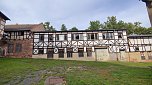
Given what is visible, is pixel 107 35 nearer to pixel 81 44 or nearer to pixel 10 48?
pixel 81 44

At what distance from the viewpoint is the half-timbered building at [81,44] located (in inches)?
1425

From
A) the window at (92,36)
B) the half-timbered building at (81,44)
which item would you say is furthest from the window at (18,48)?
the window at (92,36)

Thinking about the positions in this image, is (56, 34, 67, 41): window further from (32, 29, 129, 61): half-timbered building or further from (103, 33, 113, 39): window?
(103, 33, 113, 39): window

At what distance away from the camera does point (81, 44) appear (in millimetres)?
36906

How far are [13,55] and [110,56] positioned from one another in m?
18.6

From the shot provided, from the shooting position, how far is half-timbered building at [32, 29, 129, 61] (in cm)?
3619

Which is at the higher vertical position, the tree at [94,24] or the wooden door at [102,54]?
the tree at [94,24]

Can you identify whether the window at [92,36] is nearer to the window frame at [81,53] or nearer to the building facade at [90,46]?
the building facade at [90,46]

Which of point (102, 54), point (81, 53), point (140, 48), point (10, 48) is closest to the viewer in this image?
point (102, 54)

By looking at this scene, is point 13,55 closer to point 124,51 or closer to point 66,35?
point 66,35

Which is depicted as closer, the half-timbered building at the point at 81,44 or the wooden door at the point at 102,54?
the wooden door at the point at 102,54

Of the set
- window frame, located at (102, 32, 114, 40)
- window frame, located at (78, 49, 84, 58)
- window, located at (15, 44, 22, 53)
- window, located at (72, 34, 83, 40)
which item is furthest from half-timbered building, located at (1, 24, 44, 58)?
window frame, located at (102, 32, 114, 40)

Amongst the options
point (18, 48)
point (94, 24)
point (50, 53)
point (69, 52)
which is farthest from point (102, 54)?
point (94, 24)

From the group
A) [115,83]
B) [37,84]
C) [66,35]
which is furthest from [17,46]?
[115,83]
